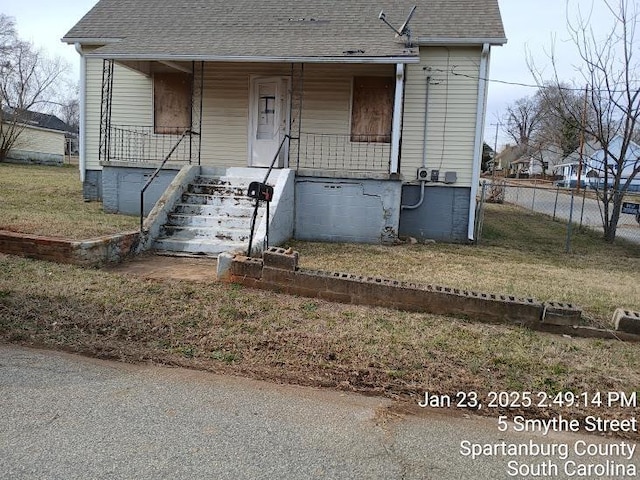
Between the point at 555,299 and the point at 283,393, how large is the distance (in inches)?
159

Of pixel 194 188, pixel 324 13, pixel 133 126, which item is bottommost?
pixel 194 188

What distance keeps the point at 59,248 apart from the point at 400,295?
Result: 4.23 m

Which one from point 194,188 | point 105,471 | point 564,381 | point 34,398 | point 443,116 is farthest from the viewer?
point 443,116

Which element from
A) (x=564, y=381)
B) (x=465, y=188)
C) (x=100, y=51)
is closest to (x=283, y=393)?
(x=564, y=381)

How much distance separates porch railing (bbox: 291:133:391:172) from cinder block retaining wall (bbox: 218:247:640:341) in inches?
220

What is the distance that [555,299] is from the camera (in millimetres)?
6027

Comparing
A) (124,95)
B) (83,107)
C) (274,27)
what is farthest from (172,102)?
(274,27)

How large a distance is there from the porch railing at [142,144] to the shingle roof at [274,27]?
2.03m

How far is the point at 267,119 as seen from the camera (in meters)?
11.6

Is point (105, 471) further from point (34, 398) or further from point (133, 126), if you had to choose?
point (133, 126)

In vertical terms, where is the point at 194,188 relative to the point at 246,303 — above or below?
above

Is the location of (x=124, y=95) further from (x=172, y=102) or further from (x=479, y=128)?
(x=479, y=128)

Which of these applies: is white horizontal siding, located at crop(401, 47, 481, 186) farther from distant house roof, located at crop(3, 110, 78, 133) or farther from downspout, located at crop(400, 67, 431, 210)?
distant house roof, located at crop(3, 110, 78, 133)

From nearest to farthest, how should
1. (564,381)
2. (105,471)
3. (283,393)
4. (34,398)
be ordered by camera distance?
1. (105,471)
2. (34,398)
3. (283,393)
4. (564,381)
